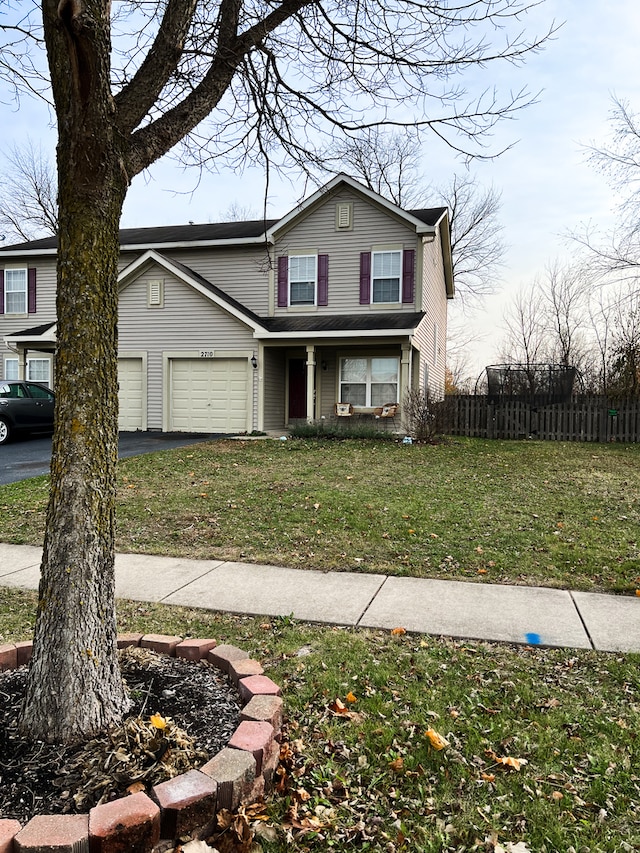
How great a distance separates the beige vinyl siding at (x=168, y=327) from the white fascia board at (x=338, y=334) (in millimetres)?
694

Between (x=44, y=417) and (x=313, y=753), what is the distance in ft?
49.3

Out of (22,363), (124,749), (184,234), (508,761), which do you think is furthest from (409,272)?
(124,749)

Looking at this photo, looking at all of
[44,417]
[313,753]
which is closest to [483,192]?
[44,417]

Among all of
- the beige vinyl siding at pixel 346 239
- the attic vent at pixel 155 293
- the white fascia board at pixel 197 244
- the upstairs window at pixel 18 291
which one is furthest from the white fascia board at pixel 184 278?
the upstairs window at pixel 18 291

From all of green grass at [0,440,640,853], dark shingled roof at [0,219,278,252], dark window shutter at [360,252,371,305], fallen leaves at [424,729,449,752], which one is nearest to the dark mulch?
green grass at [0,440,640,853]

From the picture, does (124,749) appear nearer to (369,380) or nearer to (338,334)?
(338,334)

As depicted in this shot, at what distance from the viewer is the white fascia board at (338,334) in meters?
15.6

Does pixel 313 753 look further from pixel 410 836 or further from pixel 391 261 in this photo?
pixel 391 261

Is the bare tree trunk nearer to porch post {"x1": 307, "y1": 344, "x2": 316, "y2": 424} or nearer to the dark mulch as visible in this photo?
the dark mulch

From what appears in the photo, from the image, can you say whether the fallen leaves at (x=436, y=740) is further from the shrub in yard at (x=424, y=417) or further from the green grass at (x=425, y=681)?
the shrub in yard at (x=424, y=417)

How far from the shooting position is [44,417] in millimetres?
15555

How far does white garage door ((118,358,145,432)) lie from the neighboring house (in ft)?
0.11

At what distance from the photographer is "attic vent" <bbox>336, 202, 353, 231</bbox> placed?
17578 mm

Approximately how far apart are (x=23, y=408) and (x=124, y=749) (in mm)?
14552
